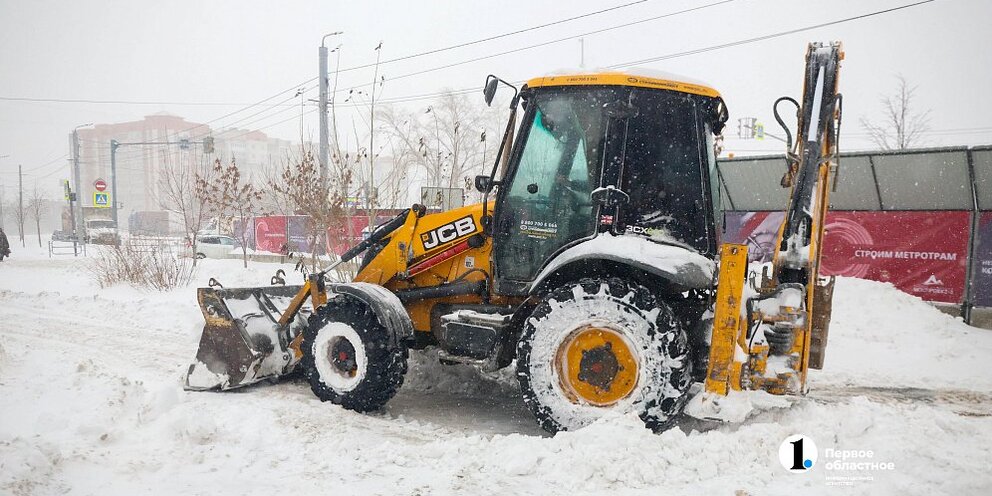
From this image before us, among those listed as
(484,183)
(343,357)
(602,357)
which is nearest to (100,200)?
(343,357)

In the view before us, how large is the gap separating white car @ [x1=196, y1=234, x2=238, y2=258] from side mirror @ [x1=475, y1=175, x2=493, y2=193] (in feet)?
81.3

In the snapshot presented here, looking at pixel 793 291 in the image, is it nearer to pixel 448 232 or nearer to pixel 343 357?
pixel 448 232

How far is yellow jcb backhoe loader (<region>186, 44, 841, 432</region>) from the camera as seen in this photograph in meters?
4.05

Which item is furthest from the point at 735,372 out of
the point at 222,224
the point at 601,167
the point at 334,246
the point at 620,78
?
the point at 222,224

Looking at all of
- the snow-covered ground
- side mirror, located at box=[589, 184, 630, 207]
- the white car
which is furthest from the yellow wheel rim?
the white car

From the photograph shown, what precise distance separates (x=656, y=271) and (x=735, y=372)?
795mm

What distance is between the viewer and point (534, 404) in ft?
13.9

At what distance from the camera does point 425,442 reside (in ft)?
14.6

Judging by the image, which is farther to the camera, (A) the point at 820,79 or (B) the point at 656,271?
(A) the point at 820,79

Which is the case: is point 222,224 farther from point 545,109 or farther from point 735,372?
point 735,372

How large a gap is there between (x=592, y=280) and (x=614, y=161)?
0.88m

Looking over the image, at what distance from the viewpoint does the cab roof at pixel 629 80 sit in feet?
14.6

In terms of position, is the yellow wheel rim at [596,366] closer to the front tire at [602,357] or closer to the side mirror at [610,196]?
the front tire at [602,357]

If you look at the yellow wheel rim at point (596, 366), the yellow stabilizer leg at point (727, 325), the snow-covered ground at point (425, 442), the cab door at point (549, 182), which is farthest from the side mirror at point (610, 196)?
the snow-covered ground at point (425, 442)
